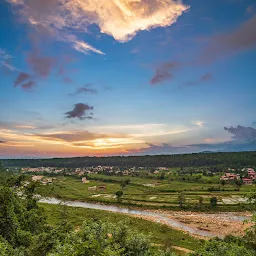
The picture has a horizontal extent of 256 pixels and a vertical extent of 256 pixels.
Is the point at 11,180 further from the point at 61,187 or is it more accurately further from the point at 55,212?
the point at 61,187

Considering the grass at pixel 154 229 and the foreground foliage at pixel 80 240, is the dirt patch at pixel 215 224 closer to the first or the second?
the grass at pixel 154 229

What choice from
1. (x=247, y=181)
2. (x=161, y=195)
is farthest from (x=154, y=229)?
(x=247, y=181)

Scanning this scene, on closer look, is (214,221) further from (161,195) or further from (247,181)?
(247,181)

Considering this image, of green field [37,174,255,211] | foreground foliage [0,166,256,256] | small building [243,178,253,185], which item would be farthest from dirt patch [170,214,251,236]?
small building [243,178,253,185]

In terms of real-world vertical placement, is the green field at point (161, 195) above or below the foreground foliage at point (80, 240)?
below

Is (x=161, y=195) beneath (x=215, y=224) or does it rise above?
above

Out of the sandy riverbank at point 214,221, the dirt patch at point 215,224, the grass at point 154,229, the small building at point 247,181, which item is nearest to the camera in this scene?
the grass at point 154,229

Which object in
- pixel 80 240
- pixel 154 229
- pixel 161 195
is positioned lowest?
pixel 154 229

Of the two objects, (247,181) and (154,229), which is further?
(247,181)

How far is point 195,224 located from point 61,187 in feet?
259

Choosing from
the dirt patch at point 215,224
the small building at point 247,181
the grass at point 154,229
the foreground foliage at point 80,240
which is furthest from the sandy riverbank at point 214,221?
the small building at point 247,181

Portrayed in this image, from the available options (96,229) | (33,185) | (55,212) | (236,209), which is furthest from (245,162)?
(96,229)

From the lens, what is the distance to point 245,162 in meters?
193

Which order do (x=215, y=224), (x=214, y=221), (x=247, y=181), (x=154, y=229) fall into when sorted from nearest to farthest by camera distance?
(x=154, y=229)
(x=215, y=224)
(x=214, y=221)
(x=247, y=181)
